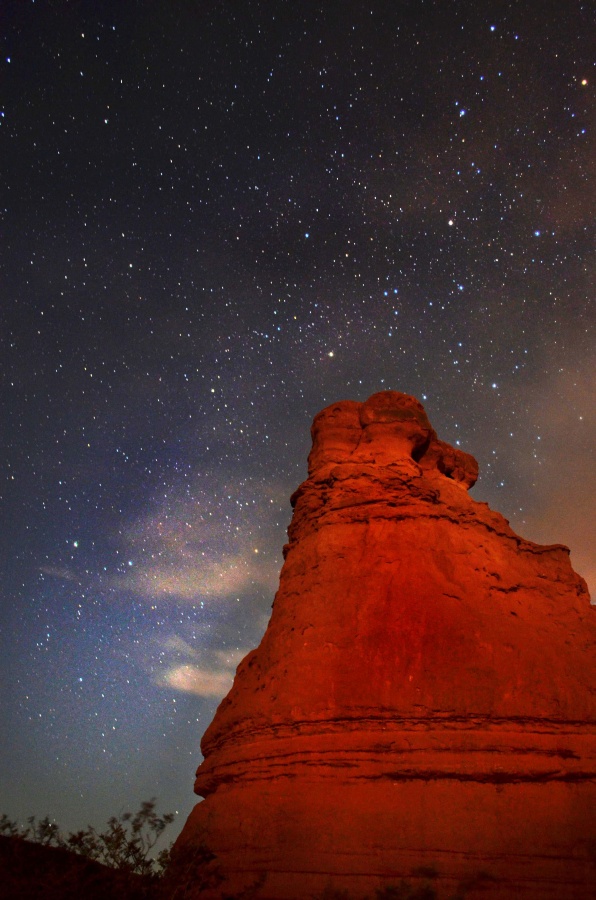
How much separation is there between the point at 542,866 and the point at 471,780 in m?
1.48

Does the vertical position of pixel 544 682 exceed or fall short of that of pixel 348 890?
it exceeds it

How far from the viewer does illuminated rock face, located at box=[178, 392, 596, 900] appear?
372 inches

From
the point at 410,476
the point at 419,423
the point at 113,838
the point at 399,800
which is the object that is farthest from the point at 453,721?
the point at 419,423

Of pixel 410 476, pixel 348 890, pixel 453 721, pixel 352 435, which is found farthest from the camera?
pixel 352 435

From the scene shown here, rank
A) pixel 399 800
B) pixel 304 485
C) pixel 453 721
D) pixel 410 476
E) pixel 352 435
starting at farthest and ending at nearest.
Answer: pixel 352 435 < pixel 304 485 < pixel 410 476 < pixel 453 721 < pixel 399 800

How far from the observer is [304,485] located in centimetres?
1628

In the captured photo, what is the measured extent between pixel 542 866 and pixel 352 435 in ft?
36.4

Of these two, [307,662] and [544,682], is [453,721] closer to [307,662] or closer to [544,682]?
[544,682]

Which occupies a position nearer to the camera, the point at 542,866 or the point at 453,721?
the point at 542,866

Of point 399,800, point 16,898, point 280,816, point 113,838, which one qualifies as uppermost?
point 399,800

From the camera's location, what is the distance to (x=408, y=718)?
10680 mm

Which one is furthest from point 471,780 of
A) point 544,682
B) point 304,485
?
point 304,485

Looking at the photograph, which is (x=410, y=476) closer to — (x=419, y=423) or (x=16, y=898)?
(x=419, y=423)

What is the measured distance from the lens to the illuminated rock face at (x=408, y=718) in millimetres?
9438
